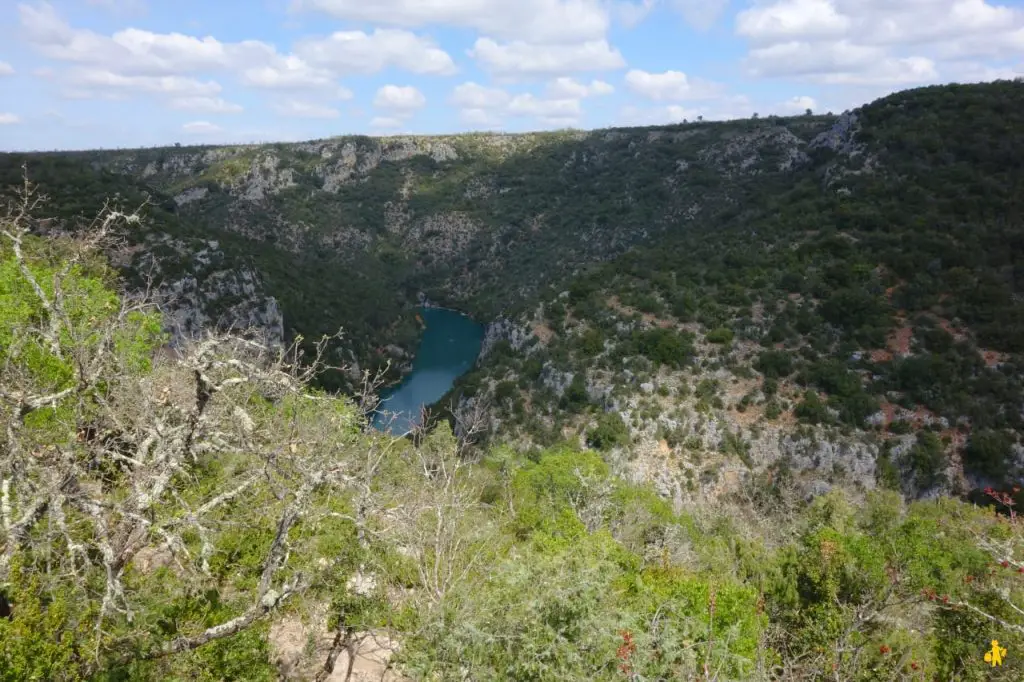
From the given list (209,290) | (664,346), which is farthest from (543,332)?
(209,290)

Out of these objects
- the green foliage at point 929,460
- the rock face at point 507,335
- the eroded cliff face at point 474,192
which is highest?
the eroded cliff face at point 474,192

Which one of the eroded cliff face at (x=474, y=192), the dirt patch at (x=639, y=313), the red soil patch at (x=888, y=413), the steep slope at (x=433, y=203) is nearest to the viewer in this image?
the red soil patch at (x=888, y=413)

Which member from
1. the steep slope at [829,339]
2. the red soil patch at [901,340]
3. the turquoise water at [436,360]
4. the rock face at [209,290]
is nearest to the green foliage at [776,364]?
the steep slope at [829,339]

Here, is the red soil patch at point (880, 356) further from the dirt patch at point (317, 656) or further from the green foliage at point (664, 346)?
the dirt patch at point (317, 656)

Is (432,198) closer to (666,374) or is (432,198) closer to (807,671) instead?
(666,374)

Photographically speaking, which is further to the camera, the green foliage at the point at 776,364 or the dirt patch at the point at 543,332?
the dirt patch at the point at 543,332

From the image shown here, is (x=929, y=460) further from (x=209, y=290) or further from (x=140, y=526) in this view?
(x=209, y=290)

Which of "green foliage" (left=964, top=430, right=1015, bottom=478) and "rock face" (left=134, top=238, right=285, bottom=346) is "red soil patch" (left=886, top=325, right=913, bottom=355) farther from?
"rock face" (left=134, top=238, right=285, bottom=346)

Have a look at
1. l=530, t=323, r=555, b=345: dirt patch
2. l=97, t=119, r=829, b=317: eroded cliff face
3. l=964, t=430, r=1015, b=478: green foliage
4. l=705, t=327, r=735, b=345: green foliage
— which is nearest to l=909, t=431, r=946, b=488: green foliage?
l=964, t=430, r=1015, b=478: green foliage

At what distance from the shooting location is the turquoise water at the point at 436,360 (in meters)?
64.4

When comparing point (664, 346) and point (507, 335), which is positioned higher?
point (664, 346)

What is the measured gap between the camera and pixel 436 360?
79000 mm

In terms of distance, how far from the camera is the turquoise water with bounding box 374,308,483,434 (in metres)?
64.4

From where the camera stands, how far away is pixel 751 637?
34.5 feet
